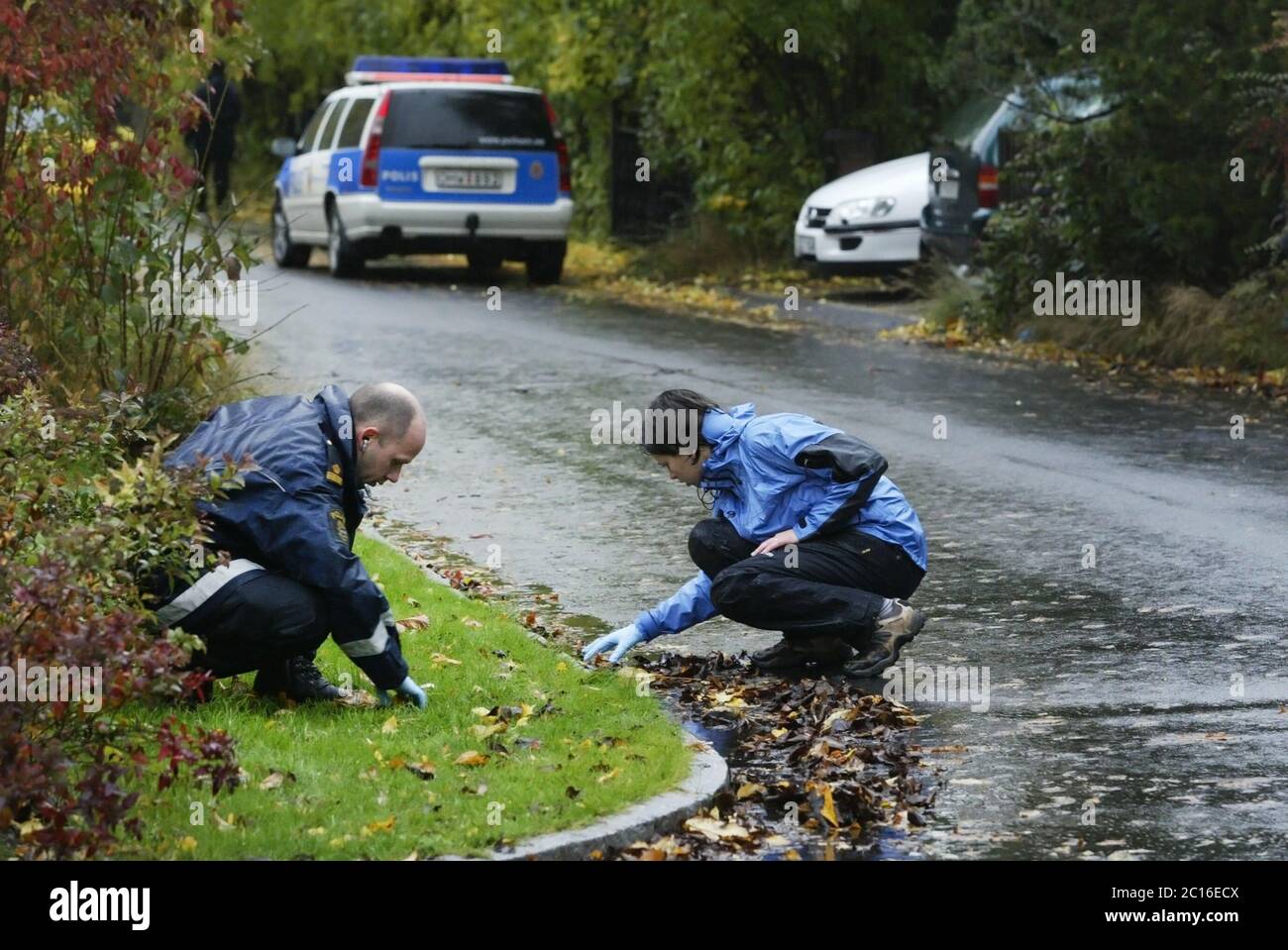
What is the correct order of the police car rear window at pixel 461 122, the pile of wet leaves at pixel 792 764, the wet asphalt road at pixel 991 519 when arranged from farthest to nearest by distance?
1. the police car rear window at pixel 461 122
2. the wet asphalt road at pixel 991 519
3. the pile of wet leaves at pixel 792 764

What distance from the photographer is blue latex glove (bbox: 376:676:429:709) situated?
7.20 meters

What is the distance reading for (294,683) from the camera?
291 inches

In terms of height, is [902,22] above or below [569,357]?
above

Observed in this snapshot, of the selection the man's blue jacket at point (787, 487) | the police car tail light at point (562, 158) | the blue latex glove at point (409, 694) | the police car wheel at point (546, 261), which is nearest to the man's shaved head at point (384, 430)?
the blue latex glove at point (409, 694)

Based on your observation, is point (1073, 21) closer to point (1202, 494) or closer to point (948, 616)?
point (1202, 494)

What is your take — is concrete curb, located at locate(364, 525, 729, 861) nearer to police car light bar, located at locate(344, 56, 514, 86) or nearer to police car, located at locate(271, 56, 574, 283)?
police car, located at locate(271, 56, 574, 283)

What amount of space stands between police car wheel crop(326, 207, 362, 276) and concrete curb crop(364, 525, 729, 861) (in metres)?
17.1

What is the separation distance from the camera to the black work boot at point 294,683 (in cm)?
Answer: 736

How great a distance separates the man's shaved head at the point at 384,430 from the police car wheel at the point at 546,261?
15918mm

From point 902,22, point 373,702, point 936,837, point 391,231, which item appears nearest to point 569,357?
point 391,231

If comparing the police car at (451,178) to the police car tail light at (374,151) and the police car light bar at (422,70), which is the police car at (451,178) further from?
the police car light bar at (422,70)

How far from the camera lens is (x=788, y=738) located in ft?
23.2

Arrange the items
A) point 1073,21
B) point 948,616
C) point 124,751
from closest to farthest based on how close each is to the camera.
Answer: point 124,751, point 948,616, point 1073,21

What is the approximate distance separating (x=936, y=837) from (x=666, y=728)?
120 cm
